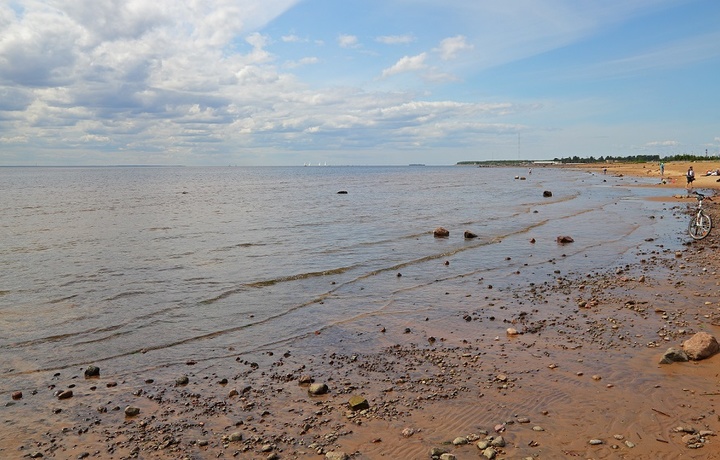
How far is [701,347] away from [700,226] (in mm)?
17682

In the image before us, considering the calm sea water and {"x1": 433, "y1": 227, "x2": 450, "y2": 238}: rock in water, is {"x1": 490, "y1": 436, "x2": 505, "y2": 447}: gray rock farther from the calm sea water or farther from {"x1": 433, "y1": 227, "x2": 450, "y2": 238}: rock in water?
{"x1": 433, "y1": 227, "x2": 450, "y2": 238}: rock in water

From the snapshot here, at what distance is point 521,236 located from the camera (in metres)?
28.8

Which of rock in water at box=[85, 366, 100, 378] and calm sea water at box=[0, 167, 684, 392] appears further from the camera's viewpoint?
calm sea water at box=[0, 167, 684, 392]

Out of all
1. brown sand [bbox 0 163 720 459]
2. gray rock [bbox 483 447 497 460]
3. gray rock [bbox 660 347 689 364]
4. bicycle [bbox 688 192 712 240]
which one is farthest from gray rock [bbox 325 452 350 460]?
bicycle [bbox 688 192 712 240]

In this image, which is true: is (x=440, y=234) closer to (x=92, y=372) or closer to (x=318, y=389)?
(x=318, y=389)

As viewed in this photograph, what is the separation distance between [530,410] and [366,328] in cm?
548

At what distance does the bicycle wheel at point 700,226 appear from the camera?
23641mm

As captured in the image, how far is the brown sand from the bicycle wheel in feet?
43.9

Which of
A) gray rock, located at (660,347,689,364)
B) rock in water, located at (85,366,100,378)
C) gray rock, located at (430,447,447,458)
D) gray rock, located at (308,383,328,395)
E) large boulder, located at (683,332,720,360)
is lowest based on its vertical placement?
rock in water, located at (85,366,100,378)

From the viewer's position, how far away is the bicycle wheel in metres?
23.6

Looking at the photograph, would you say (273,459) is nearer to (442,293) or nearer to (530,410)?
(530,410)

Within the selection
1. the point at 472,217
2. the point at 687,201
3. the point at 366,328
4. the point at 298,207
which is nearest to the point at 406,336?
the point at 366,328

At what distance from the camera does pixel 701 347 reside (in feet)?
31.5

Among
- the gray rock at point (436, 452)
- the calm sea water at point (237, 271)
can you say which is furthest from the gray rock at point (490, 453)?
the calm sea water at point (237, 271)
